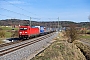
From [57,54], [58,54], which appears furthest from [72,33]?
[57,54]

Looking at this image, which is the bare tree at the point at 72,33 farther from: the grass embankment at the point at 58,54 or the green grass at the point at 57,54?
the green grass at the point at 57,54

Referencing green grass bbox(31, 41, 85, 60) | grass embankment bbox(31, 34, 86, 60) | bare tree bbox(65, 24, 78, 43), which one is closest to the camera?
green grass bbox(31, 41, 85, 60)

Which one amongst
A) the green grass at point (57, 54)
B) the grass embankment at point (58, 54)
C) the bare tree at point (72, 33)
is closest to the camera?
the green grass at point (57, 54)

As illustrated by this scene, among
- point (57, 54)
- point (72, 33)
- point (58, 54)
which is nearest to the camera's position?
point (57, 54)

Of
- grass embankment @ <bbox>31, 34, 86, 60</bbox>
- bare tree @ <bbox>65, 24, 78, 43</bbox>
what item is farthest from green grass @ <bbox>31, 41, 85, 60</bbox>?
bare tree @ <bbox>65, 24, 78, 43</bbox>

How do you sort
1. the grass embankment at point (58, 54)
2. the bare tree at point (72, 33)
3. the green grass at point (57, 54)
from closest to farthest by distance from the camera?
the green grass at point (57, 54) → the grass embankment at point (58, 54) → the bare tree at point (72, 33)

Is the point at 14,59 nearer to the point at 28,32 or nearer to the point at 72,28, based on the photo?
the point at 28,32

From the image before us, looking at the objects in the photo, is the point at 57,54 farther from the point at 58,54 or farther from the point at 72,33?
the point at 72,33

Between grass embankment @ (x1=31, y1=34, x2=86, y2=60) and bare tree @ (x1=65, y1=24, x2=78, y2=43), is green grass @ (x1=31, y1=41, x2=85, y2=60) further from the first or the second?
bare tree @ (x1=65, y1=24, x2=78, y2=43)

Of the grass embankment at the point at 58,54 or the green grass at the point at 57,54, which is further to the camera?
the grass embankment at the point at 58,54

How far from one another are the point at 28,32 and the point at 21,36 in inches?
69.0

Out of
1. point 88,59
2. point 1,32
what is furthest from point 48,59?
point 1,32

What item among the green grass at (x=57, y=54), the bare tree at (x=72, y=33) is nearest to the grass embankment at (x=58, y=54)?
the green grass at (x=57, y=54)

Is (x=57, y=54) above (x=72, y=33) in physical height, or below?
above
